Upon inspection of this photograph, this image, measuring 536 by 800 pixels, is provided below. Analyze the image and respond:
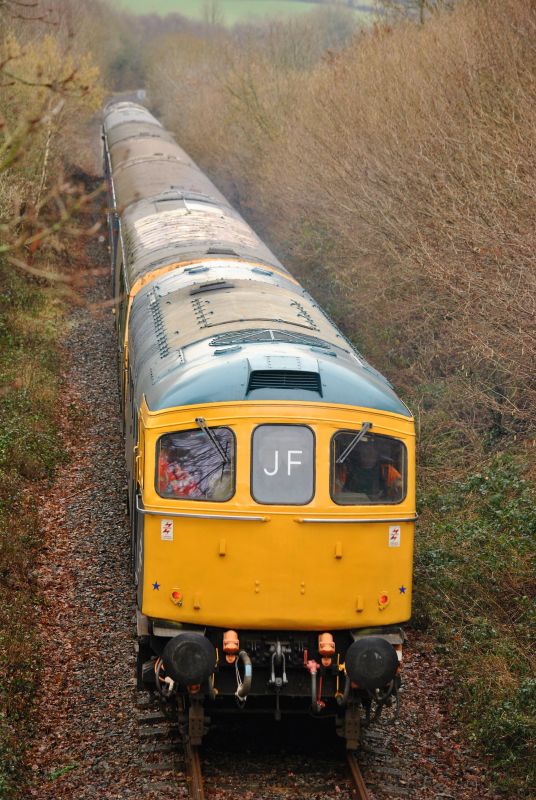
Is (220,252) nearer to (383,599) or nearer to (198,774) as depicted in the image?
(383,599)

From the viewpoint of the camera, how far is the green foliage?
7.65 metres

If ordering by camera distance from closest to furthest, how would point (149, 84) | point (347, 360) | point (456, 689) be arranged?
point (347, 360)
point (456, 689)
point (149, 84)

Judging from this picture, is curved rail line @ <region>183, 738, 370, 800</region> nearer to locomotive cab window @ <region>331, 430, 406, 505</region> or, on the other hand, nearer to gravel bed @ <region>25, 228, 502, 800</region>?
gravel bed @ <region>25, 228, 502, 800</region>

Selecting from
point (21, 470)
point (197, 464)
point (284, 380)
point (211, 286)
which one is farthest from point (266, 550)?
point (21, 470)

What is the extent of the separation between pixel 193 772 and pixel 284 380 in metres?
2.84

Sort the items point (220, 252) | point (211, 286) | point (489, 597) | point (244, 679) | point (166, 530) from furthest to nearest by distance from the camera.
Result: 1. point (220, 252)
2. point (211, 286)
3. point (489, 597)
4. point (166, 530)
5. point (244, 679)

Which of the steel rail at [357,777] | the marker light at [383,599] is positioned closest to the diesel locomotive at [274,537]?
the marker light at [383,599]

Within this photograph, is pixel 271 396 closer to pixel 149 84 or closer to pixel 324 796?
pixel 324 796

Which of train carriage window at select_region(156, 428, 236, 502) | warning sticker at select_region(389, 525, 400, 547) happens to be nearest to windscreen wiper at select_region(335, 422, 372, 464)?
warning sticker at select_region(389, 525, 400, 547)

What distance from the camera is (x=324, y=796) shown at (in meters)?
6.85

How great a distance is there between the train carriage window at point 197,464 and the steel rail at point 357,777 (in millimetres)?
2206

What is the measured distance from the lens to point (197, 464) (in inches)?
269

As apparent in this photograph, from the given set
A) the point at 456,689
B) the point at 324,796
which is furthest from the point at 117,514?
the point at 324,796

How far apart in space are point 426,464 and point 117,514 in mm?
3933
